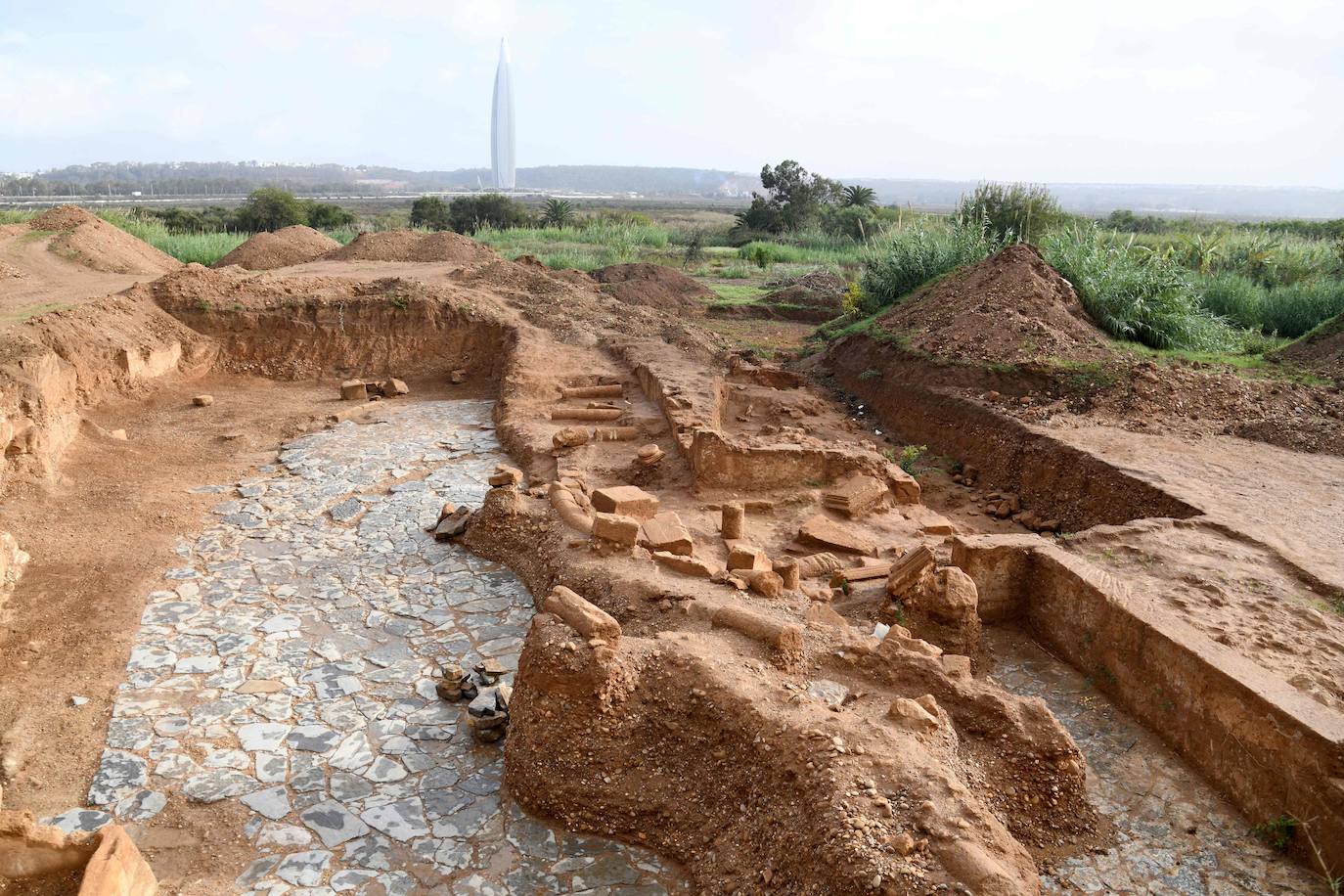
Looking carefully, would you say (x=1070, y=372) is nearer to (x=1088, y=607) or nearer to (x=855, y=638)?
(x=1088, y=607)

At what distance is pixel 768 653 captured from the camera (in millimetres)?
4434

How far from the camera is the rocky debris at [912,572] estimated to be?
5480 mm

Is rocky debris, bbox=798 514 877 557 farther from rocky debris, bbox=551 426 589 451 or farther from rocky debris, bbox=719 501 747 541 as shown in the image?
rocky debris, bbox=551 426 589 451

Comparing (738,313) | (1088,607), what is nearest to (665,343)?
(738,313)

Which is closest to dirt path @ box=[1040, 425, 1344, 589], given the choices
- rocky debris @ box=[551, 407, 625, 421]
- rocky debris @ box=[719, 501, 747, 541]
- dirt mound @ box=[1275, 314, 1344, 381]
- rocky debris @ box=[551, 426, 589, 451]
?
dirt mound @ box=[1275, 314, 1344, 381]

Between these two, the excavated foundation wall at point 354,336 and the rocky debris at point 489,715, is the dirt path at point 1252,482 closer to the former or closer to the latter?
the rocky debris at point 489,715

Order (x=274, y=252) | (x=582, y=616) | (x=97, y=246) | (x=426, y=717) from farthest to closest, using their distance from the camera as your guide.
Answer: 1. (x=274, y=252)
2. (x=97, y=246)
3. (x=426, y=717)
4. (x=582, y=616)

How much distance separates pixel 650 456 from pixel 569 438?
0.85 meters

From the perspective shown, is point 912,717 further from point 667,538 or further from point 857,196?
point 857,196

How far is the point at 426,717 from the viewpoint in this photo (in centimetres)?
486

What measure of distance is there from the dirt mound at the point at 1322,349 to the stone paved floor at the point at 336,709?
9.36m

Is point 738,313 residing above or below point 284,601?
above

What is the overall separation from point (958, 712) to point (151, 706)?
414cm

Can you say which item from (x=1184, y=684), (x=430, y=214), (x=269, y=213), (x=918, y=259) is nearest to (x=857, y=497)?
(x=1184, y=684)
